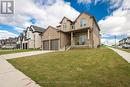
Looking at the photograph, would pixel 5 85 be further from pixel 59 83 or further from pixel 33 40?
pixel 33 40

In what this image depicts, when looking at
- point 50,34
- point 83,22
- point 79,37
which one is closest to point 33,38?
point 50,34

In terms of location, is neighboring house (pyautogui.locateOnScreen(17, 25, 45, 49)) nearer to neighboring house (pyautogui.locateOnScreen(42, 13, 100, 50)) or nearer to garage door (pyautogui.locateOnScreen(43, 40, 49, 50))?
garage door (pyautogui.locateOnScreen(43, 40, 49, 50))

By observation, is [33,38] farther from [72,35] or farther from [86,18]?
[86,18]

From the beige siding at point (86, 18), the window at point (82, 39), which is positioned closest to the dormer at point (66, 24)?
the beige siding at point (86, 18)

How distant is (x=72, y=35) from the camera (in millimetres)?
27156

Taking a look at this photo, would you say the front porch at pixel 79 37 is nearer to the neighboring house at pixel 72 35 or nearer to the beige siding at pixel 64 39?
the neighboring house at pixel 72 35

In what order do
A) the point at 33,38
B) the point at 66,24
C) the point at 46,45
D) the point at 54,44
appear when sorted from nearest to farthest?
the point at 54,44
the point at 46,45
the point at 66,24
the point at 33,38

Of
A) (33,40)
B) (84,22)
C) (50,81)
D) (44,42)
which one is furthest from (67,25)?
(50,81)

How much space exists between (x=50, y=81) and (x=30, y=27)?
36.3 m

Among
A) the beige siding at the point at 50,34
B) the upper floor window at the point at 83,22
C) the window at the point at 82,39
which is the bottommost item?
the window at the point at 82,39

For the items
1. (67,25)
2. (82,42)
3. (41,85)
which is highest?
(67,25)

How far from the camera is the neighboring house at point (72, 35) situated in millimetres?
27188

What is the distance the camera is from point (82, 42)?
28.3m

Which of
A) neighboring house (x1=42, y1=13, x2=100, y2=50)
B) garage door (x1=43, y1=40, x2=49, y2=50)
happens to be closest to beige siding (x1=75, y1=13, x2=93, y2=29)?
neighboring house (x1=42, y1=13, x2=100, y2=50)
